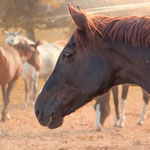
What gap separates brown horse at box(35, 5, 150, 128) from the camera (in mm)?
1885

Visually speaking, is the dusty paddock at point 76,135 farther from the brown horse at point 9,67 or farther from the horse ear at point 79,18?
the horse ear at point 79,18

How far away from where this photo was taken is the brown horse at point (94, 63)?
188 centimetres

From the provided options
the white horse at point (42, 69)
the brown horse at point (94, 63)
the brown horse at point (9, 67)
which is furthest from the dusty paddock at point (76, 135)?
the brown horse at point (94, 63)

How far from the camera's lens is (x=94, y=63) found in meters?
2.01

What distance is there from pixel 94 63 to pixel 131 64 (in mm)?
239

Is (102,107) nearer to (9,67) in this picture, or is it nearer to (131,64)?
(9,67)

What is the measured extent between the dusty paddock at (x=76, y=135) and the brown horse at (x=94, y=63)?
307 centimetres

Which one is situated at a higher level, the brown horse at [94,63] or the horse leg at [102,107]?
the brown horse at [94,63]

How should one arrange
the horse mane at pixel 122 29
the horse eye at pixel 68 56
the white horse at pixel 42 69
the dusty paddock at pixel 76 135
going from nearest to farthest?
1. the horse mane at pixel 122 29
2. the horse eye at pixel 68 56
3. the dusty paddock at pixel 76 135
4. the white horse at pixel 42 69

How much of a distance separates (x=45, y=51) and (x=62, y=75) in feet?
27.1

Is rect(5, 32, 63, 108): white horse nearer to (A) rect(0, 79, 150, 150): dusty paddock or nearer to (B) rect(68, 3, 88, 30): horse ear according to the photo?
(A) rect(0, 79, 150, 150): dusty paddock

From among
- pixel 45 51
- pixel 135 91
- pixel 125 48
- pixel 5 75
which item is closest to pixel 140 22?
pixel 125 48

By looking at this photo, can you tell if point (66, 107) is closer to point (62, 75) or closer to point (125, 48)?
point (62, 75)

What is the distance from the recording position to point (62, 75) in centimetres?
211
